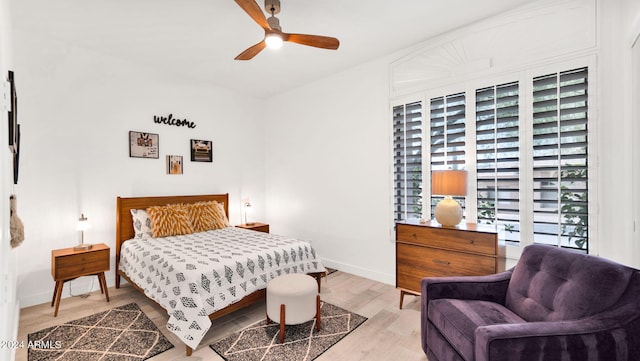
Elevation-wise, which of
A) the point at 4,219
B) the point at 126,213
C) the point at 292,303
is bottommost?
the point at 292,303

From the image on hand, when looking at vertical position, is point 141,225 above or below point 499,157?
below

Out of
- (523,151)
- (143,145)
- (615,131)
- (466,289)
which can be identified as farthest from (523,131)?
(143,145)

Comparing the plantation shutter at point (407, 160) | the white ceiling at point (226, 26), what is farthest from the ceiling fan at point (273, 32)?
the plantation shutter at point (407, 160)

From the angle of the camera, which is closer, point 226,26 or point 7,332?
point 7,332

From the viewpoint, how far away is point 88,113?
3564 millimetres

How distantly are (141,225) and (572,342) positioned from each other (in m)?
4.13

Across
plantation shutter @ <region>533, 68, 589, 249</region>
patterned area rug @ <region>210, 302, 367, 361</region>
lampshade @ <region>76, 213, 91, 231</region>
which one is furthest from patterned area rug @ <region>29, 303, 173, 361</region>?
plantation shutter @ <region>533, 68, 589, 249</region>

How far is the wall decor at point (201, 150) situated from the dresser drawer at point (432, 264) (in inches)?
129

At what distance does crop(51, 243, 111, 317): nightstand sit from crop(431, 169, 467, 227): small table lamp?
11.6 feet

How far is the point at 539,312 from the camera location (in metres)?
1.78

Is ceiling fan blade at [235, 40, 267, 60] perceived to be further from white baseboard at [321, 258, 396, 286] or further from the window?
white baseboard at [321, 258, 396, 286]

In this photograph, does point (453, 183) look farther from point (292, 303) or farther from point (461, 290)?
point (292, 303)

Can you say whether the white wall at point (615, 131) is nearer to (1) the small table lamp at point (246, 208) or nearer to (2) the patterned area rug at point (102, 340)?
(2) the patterned area rug at point (102, 340)

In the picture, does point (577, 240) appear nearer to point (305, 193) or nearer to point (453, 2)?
point (453, 2)
